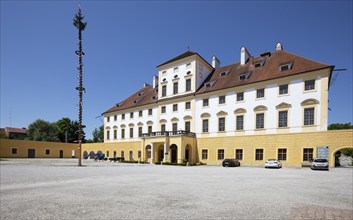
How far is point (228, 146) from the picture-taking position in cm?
3191

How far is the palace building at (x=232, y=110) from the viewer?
2638cm

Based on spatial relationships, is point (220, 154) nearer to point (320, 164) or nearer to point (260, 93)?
point (260, 93)

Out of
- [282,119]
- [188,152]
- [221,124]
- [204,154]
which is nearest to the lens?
[282,119]

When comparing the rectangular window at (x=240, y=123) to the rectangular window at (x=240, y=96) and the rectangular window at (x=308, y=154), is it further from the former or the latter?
the rectangular window at (x=308, y=154)

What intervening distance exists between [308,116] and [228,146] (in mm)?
11023

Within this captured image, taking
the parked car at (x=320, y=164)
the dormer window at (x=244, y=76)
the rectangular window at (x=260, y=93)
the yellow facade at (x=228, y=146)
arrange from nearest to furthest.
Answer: the parked car at (x=320, y=164) < the yellow facade at (x=228, y=146) < the rectangular window at (x=260, y=93) < the dormer window at (x=244, y=76)

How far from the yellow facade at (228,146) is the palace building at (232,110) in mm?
123

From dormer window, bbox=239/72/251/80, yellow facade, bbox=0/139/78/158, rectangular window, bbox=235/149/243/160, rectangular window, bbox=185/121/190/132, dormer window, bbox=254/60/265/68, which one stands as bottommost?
yellow facade, bbox=0/139/78/158

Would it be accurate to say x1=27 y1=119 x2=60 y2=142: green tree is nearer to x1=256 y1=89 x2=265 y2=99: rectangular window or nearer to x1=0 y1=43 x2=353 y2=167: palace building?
x1=0 y1=43 x2=353 y2=167: palace building

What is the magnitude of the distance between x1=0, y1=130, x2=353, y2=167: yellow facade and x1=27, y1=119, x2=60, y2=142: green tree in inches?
520

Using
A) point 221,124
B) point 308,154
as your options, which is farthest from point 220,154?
point 308,154

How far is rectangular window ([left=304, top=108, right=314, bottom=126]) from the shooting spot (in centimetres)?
2581

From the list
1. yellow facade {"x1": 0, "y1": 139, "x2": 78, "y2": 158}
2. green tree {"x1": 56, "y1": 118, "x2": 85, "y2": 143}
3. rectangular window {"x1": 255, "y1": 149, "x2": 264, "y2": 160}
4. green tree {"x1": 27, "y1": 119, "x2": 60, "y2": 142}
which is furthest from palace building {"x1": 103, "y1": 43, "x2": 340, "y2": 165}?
green tree {"x1": 56, "y1": 118, "x2": 85, "y2": 143}

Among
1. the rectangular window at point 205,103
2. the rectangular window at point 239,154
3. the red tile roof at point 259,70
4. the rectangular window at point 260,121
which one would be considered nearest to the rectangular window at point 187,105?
the red tile roof at point 259,70
